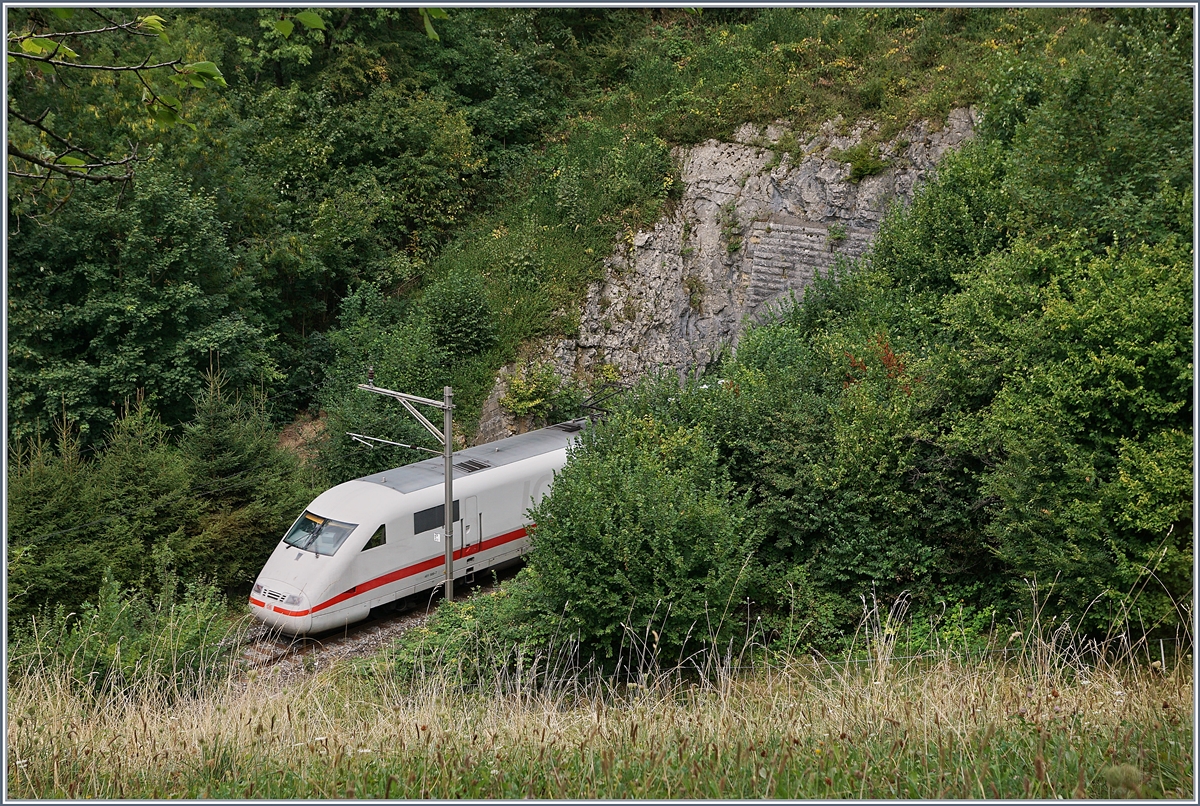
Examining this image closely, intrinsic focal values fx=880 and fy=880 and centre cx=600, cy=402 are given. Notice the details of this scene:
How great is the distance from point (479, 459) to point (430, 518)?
1.73 meters

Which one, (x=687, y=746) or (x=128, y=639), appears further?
(x=128, y=639)

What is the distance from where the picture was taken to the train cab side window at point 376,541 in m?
13.9

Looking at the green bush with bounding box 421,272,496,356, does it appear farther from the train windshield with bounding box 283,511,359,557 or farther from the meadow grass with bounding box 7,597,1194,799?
the meadow grass with bounding box 7,597,1194,799

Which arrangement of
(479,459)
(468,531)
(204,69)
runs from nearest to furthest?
(204,69) < (468,531) < (479,459)

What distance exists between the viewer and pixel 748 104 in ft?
75.9

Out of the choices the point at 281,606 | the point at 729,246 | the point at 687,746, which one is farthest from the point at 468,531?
the point at 687,746

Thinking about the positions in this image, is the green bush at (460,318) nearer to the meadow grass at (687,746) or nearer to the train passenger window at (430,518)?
the train passenger window at (430,518)

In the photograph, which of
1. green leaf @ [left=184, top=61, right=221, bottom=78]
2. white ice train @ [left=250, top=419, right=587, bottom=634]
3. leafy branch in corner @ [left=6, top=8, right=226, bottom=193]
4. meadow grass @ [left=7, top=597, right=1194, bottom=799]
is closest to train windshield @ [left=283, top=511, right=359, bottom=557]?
white ice train @ [left=250, top=419, right=587, bottom=634]

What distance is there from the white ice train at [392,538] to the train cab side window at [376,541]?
0.06ft

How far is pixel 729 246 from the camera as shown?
22.5 metres

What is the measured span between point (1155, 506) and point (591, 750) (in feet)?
24.1

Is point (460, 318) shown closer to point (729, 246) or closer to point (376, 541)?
point (729, 246)

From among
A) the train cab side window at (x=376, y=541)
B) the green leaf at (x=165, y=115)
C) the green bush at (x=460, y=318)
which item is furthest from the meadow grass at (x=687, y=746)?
the green bush at (x=460, y=318)

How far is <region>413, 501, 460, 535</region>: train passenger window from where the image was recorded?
570 inches
